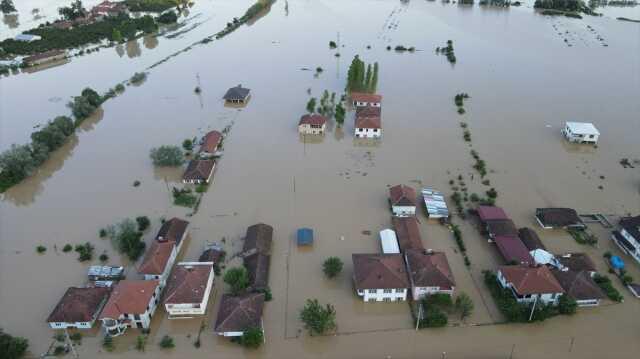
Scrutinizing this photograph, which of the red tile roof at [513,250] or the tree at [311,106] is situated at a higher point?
the tree at [311,106]

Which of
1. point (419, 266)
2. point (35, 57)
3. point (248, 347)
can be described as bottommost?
point (248, 347)

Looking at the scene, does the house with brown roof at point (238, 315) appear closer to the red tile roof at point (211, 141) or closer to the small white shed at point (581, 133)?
the red tile roof at point (211, 141)

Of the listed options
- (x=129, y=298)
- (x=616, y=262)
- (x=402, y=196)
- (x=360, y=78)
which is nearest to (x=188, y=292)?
(x=129, y=298)

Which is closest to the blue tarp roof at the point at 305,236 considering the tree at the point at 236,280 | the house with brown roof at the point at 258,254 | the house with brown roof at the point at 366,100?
the house with brown roof at the point at 258,254

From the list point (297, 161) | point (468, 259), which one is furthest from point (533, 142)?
point (297, 161)

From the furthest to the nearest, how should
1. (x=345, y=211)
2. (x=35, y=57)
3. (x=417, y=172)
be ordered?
(x=35, y=57) < (x=417, y=172) < (x=345, y=211)

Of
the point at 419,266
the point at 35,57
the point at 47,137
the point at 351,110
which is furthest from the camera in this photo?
the point at 35,57

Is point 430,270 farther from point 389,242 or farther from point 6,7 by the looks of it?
point 6,7

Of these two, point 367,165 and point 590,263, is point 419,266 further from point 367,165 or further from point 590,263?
point 367,165
